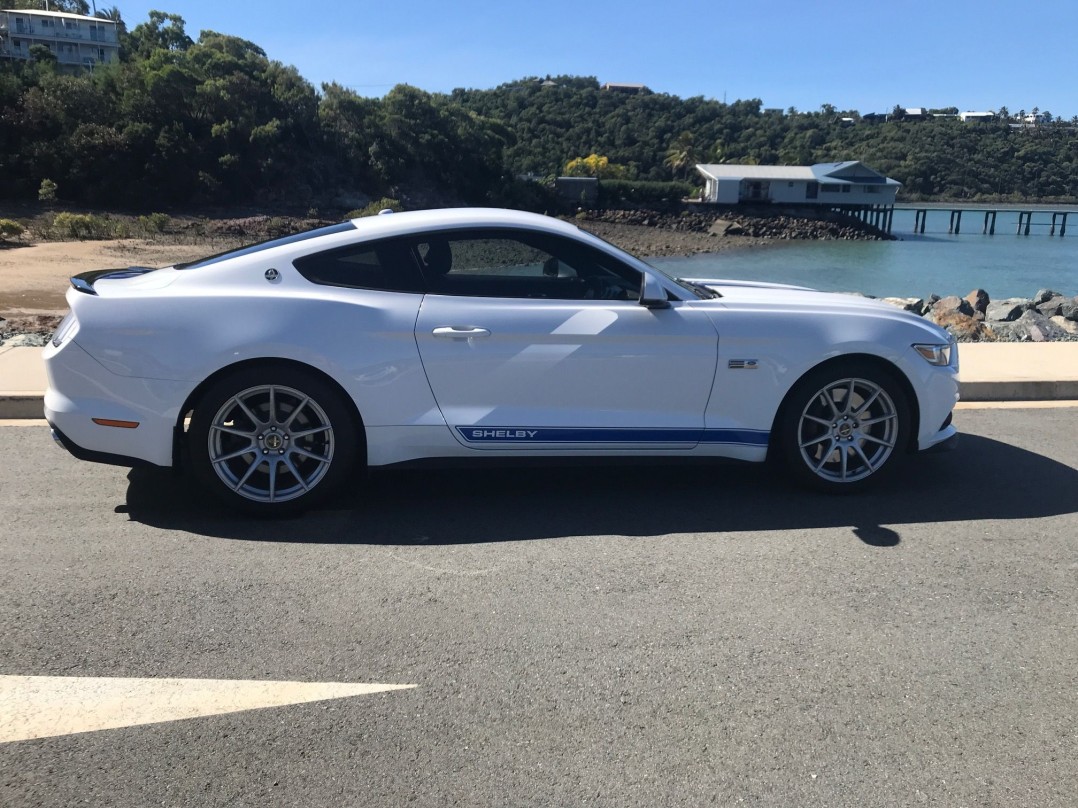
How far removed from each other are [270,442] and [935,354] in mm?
3674

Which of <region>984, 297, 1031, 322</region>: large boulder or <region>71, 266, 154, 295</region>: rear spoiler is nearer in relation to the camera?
<region>71, 266, 154, 295</region>: rear spoiler

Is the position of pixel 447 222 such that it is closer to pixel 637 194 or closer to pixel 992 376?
pixel 992 376

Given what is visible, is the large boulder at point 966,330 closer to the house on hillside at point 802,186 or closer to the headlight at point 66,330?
the headlight at point 66,330

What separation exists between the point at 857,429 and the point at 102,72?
82.5 m

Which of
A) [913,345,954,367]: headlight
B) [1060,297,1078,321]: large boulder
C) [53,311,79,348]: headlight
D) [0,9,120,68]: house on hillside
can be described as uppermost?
[0,9,120,68]: house on hillside

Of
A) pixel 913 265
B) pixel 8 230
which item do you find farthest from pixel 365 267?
pixel 913 265

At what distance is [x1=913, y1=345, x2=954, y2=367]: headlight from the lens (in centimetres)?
488

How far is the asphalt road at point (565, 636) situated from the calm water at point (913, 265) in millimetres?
24677

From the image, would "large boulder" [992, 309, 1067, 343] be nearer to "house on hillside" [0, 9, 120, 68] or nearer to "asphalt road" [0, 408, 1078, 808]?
"asphalt road" [0, 408, 1078, 808]

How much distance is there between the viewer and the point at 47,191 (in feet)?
178

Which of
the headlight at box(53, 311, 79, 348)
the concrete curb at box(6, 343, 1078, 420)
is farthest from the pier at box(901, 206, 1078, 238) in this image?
the headlight at box(53, 311, 79, 348)

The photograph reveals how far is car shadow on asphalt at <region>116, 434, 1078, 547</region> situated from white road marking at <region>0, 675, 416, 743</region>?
1.31 m

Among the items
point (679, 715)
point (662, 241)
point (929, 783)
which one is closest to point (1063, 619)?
point (929, 783)

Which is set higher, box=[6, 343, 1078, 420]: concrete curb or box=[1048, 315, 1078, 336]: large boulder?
box=[6, 343, 1078, 420]: concrete curb
